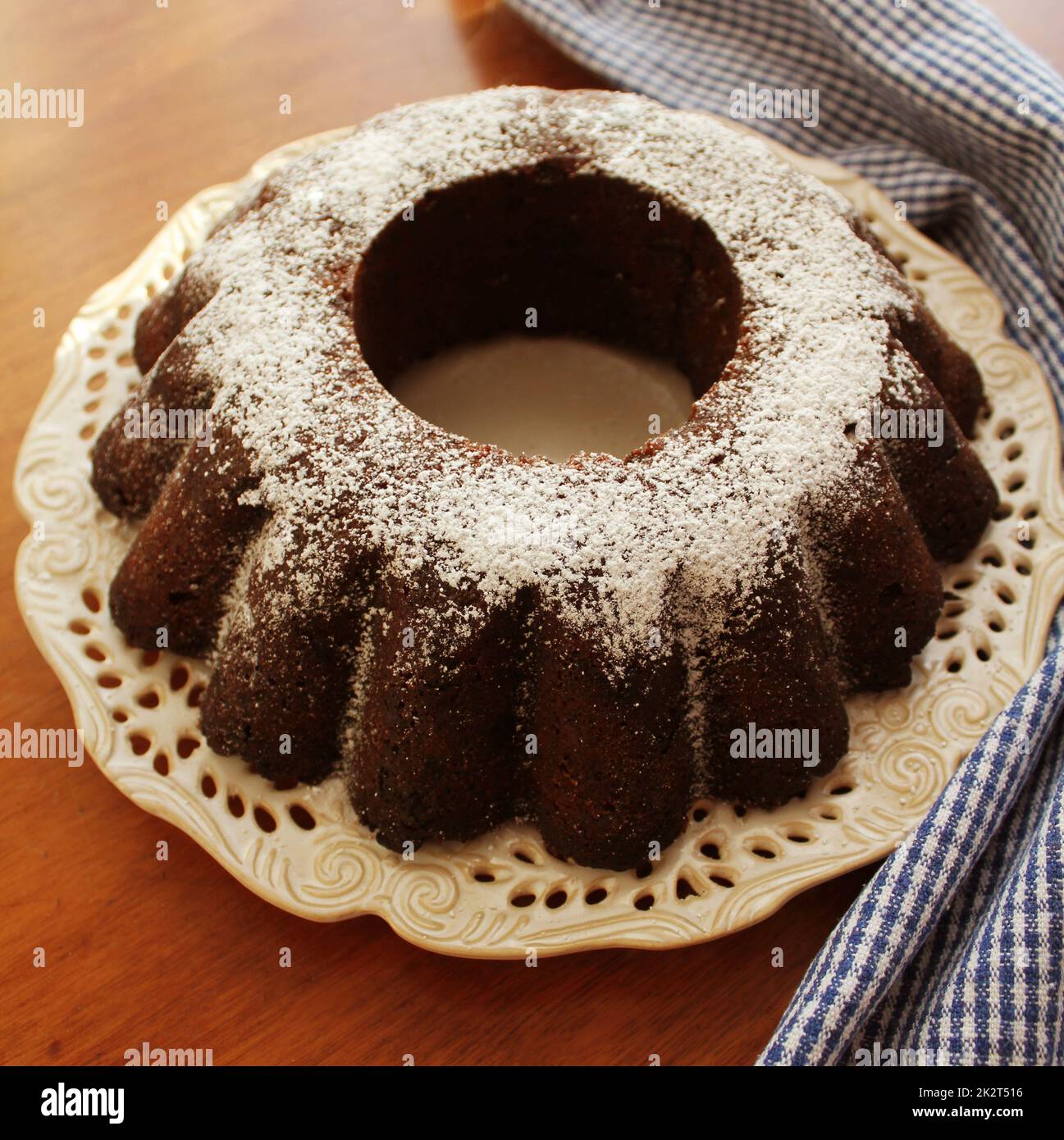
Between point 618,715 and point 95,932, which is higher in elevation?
point 618,715

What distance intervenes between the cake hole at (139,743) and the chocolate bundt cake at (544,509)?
9 cm

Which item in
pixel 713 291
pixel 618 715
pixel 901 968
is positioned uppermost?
pixel 713 291

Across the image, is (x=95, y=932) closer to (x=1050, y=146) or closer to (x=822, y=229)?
(x=822, y=229)

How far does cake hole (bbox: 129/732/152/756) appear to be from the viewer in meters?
1.54

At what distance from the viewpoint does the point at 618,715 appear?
4.54 feet

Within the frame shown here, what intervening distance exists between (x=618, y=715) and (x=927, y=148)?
1136mm

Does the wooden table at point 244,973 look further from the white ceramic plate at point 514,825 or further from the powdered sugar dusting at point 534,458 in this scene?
the powdered sugar dusting at point 534,458

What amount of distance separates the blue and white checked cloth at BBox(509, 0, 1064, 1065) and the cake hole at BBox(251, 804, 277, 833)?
0.59 metres

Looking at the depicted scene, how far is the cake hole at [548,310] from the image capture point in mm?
1682

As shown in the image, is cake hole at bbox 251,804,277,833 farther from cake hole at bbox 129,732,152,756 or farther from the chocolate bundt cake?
cake hole at bbox 129,732,152,756

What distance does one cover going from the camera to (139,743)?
156 centimetres

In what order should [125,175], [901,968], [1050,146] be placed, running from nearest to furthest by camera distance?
[901,968], [1050,146], [125,175]

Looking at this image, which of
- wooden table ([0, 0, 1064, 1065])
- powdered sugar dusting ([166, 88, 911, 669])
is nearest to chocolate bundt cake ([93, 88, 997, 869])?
powdered sugar dusting ([166, 88, 911, 669])

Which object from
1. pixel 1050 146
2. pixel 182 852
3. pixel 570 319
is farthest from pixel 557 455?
pixel 1050 146
